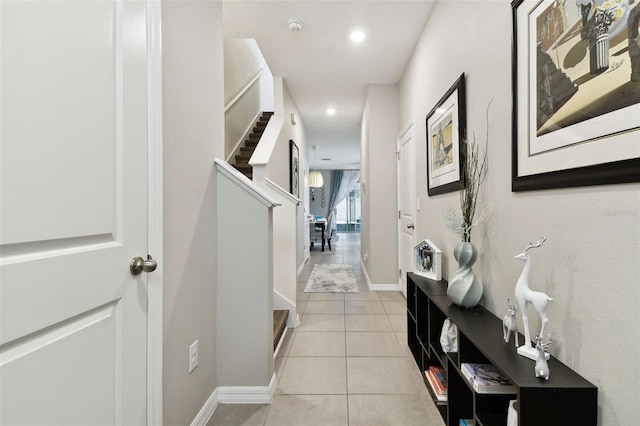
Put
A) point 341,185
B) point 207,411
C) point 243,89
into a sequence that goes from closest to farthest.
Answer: point 207,411 → point 243,89 → point 341,185

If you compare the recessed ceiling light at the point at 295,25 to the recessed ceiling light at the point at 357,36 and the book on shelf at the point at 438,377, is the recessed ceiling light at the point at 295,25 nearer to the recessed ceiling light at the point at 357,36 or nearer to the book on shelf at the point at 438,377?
the recessed ceiling light at the point at 357,36

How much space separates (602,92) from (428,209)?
1800 mm

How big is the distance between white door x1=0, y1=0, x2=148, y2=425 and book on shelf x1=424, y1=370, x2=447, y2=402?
140cm

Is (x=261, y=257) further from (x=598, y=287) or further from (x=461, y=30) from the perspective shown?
(x=461, y=30)

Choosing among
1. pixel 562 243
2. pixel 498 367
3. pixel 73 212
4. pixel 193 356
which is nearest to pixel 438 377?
pixel 498 367

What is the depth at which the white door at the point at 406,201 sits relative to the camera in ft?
10.2

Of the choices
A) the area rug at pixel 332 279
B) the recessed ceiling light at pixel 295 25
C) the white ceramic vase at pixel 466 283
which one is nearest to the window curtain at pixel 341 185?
the area rug at pixel 332 279

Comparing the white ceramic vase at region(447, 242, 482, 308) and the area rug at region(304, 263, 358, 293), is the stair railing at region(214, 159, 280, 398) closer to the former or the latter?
the white ceramic vase at region(447, 242, 482, 308)

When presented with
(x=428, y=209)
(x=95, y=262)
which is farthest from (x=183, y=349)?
(x=428, y=209)

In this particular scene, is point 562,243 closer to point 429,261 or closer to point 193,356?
point 429,261

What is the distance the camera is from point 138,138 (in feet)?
3.19

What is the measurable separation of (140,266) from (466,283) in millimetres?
1492

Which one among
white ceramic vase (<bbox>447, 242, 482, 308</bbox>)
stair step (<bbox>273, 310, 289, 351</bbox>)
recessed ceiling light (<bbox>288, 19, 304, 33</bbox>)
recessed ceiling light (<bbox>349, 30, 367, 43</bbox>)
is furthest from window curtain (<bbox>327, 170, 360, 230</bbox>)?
white ceramic vase (<bbox>447, 242, 482, 308</bbox>)

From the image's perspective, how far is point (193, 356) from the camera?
135 centimetres
